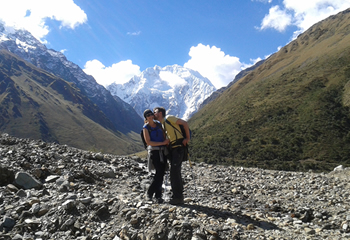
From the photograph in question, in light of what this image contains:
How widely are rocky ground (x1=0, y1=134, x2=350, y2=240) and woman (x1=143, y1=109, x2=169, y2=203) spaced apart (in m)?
0.74

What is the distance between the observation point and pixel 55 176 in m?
10.6

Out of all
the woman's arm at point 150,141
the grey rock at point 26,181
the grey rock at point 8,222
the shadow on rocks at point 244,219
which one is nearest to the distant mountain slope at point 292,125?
the shadow on rocks at point 244,219

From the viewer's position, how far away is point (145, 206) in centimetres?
707

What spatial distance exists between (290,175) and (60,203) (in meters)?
12.7

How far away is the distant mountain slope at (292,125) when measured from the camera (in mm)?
64438

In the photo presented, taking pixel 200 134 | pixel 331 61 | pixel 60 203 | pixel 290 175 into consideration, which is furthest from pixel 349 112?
pixel 60 203

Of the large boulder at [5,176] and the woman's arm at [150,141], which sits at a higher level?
the woman's arm at [150,141]

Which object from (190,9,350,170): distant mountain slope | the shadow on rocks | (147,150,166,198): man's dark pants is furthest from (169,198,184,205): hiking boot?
(190,9,350,170): distant mountain slope

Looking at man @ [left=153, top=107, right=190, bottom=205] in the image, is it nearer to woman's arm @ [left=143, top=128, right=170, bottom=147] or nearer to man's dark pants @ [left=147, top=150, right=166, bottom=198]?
woman's arm @ [left=143, top=128, right=170, bottom=147]

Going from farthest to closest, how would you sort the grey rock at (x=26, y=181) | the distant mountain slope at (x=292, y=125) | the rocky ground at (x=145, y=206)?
the distant mountain slope at (x=292, y=125)
the grey rock at (x=26, y=181)
the rocky ground at (x=145, y=206)

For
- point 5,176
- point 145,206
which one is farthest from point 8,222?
point 145,206

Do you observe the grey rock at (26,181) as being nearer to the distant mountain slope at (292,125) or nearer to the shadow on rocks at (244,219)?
the shadow on rocks at (244,219)

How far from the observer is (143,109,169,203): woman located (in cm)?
807

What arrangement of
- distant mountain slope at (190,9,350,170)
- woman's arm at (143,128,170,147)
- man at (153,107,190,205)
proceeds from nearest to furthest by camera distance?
man at (153,107,190,205) < woman's arm at (143,128,170,147) < distant mountain slope at (190,9,350,170)
